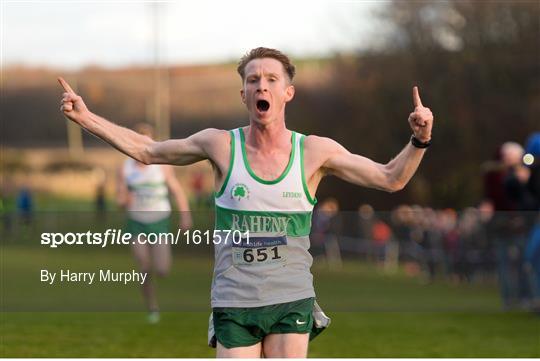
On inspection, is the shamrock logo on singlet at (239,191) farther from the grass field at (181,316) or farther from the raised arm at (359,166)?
the grass field at (181,316)

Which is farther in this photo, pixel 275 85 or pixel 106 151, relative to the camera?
pixel 106 151

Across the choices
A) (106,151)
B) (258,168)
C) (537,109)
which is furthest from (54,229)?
(106,151)

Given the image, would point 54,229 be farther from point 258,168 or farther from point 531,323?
point 258,168

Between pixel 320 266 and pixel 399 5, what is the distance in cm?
1939

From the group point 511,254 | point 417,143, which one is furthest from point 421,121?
point 511,254

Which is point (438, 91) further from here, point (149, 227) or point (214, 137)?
point (214, 137)

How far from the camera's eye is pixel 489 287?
70.8 feet

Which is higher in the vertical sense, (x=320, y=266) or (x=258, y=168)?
(x=258, y=168)

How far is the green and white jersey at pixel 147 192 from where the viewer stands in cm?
1491

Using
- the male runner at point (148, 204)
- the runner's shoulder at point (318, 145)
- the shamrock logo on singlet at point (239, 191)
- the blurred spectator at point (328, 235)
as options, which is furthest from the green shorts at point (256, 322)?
the blurred spectator at point (328, 235)

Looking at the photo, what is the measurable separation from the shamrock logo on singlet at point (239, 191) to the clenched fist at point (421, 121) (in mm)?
926

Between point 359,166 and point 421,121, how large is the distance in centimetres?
54

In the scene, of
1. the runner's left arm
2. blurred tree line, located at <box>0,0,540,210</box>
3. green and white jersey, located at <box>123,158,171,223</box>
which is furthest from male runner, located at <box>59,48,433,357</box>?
blurred tree line, located at <box>0,0,540,210</box>

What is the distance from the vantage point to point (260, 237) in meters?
6.35
